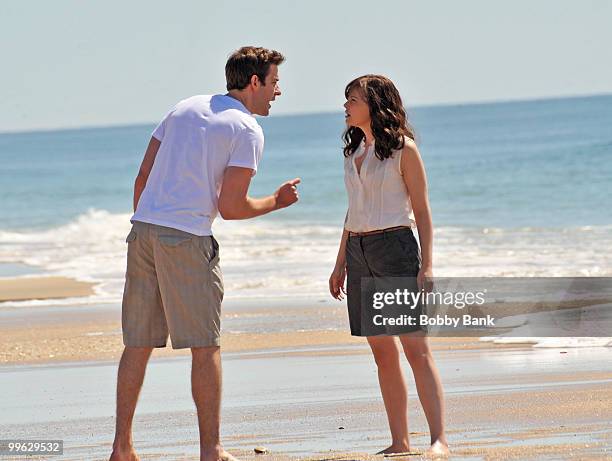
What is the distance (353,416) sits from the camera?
601cm

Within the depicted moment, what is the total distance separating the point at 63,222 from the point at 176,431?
2509 centimetres

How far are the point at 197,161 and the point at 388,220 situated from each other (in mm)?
861

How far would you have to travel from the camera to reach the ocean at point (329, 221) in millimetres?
14055

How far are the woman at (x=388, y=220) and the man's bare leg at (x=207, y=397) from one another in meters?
0.66

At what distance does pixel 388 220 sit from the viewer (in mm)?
4961

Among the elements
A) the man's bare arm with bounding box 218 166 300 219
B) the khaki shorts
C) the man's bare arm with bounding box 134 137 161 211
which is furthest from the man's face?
the khaki shorts

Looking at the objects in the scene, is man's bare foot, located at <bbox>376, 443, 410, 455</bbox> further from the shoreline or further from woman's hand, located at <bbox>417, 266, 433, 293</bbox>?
the shoreline

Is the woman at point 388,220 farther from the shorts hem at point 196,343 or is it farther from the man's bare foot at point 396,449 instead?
the shorts hem at point 196,343

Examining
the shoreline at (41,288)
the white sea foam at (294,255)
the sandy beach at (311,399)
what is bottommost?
the shoreline at (41,288)

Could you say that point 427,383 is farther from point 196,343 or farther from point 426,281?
point 196,343

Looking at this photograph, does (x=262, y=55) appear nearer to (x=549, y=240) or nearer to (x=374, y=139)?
(x=374, y=139)

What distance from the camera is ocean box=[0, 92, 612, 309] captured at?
46.1 feet

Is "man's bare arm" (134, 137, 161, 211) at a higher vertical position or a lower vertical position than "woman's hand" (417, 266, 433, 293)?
higher

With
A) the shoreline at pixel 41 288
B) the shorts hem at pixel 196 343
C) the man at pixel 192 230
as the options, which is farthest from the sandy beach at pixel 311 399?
the shoreline at pixel 41 288
